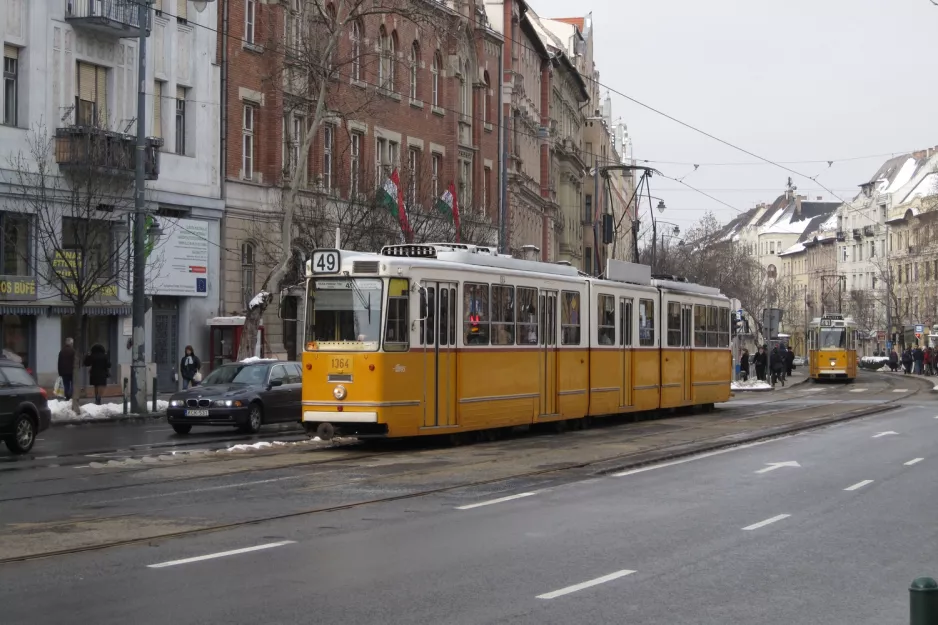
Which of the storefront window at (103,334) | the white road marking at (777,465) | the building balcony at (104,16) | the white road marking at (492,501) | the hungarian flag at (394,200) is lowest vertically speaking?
the white road marking at (492,501)

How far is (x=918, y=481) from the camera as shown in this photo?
17375 mm

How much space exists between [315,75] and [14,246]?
874cm

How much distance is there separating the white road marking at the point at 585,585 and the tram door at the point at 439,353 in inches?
436

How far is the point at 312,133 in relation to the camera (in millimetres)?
35438

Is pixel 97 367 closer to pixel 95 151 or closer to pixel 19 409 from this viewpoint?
pixel 95 151

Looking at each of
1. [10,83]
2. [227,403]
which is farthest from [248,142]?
[227,403]

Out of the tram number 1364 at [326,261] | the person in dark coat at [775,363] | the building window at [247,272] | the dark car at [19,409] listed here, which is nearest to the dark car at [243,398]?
the dark car at [19,409]

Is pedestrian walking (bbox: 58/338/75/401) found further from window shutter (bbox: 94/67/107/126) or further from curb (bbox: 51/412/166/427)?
window shutter (bbox: 94/67/107/126)

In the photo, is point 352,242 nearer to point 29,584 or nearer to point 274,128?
point 274,128

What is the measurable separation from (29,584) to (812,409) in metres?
28.3

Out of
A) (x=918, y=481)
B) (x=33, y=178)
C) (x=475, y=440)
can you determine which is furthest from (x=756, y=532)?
(x=33, y=178)

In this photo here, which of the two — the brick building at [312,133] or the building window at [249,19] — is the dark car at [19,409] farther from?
the building window at [249,19]

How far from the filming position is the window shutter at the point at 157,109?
39.5 metres

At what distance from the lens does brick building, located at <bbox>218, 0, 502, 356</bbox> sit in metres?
40.5
